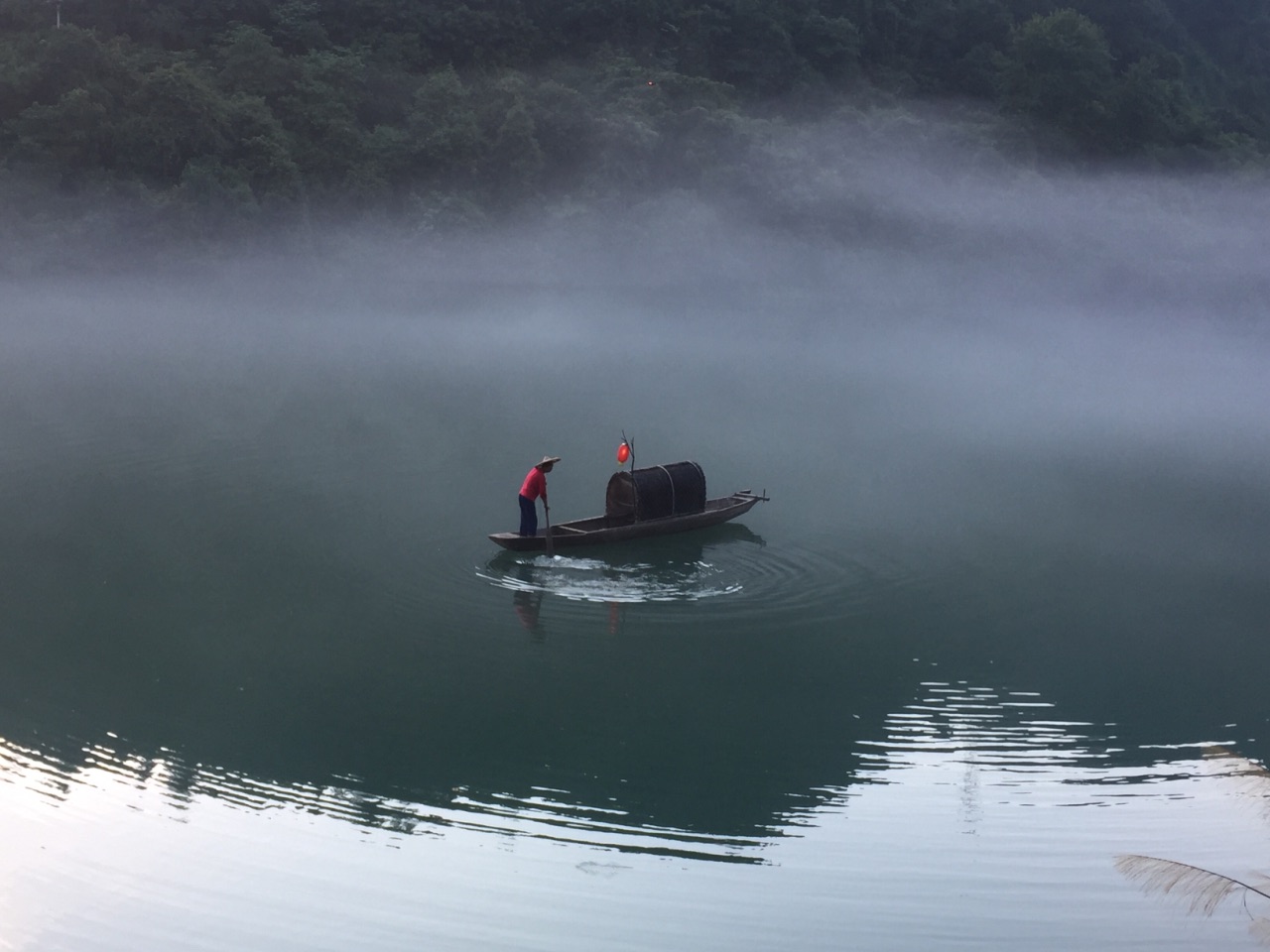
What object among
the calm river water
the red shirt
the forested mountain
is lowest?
the calm river water

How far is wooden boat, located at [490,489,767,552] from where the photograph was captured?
19688 millimetres

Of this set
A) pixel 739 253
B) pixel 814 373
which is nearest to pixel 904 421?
pixel 814 373

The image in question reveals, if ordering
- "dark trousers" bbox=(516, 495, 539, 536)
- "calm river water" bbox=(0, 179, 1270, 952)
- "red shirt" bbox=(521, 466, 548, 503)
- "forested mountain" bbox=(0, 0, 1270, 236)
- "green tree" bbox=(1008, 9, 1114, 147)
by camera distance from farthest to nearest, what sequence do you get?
1. "green tree" bbox=(1008, 9, 1114, 147)
2. "forested mountain" bbox=(0, 0, 1270, 236)
3. "red shirt" bbox=(521, 466, 548, 503)
4. "dark trousers" bbox=(516, 495, 539, 536)
5. "calm river water" bbox=(0, 179, 1270, 952)

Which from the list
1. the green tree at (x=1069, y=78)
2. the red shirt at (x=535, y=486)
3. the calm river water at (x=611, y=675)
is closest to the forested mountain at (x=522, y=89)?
the green tree at (x=1069, y=78)

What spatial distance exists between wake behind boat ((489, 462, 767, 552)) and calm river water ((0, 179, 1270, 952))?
0.35 meters

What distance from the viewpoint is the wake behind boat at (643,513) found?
19969mm

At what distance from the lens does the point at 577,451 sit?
92.1 feet

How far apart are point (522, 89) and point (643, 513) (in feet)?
184

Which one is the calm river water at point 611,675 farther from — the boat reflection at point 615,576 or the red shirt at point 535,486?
the red shirt at point 535,486

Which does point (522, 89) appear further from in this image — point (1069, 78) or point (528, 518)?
point (528, 518)

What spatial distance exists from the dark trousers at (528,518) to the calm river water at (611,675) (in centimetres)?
50

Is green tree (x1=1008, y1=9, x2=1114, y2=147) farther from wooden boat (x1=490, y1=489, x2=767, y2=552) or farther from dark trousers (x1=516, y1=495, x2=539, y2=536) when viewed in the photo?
dark trousers (x1=516, y1=495, x2=539, y2=536)

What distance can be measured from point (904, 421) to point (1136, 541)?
35.9 ft

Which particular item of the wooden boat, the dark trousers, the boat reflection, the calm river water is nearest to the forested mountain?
the calm river water
